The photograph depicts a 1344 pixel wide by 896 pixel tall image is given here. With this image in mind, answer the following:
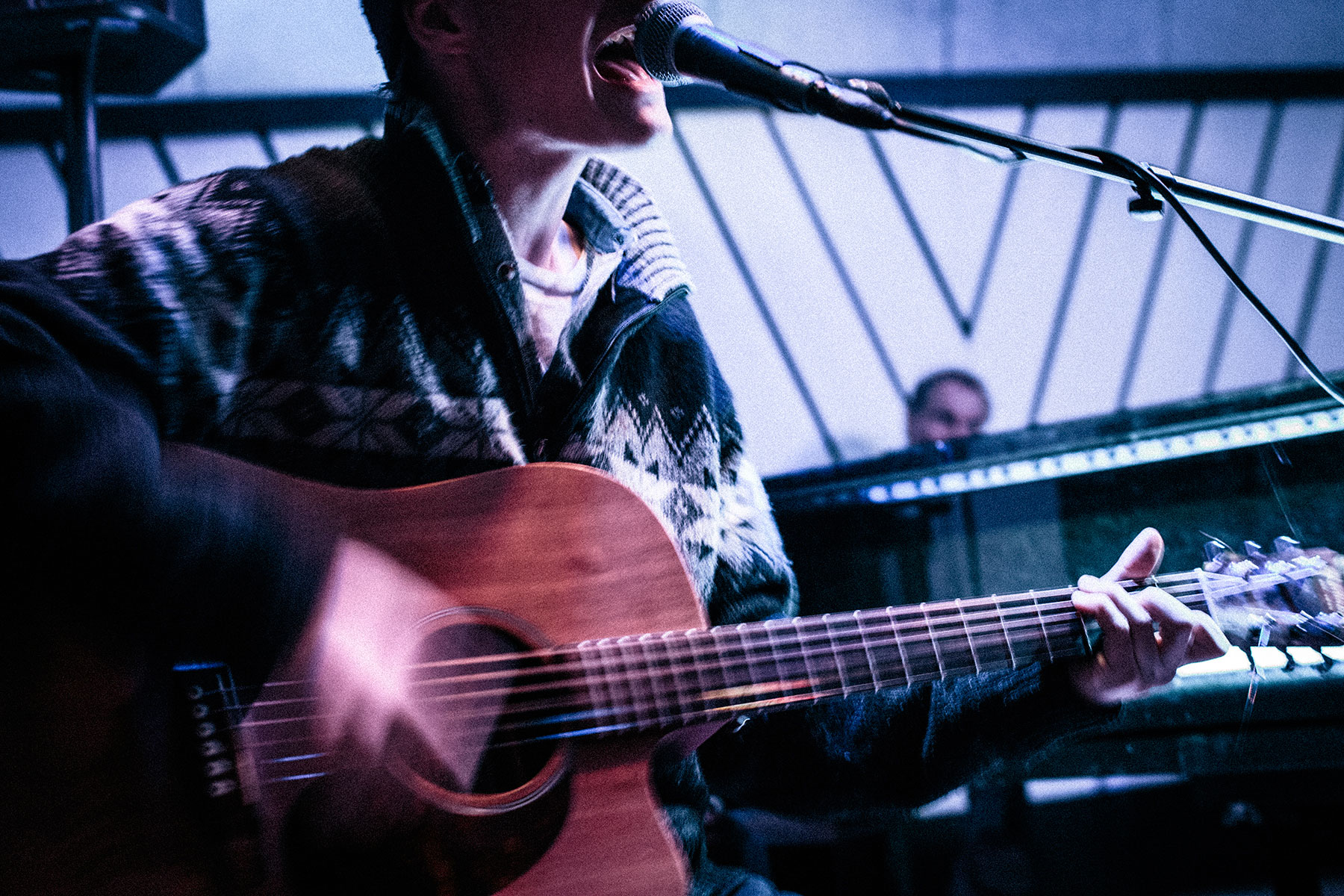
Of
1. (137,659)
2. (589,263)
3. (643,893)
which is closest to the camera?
(137,659)

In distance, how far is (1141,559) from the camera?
124 cm

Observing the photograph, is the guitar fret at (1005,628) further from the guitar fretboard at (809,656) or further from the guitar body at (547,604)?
the guitar body at (547,604)

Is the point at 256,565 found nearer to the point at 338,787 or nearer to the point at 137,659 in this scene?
the point at 137,659

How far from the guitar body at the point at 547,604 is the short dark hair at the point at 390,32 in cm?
69

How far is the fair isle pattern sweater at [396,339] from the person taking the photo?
102 centimetres

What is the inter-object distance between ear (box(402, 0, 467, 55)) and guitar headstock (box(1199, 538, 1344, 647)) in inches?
52.1

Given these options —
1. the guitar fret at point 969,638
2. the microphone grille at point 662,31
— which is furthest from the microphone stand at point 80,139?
the guitar fret at point 969,638

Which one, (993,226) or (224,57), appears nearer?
(224,57)

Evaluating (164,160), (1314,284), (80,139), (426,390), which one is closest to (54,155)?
(164,160)

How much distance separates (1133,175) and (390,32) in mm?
1042

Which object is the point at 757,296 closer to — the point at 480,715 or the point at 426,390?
the point at 426,390

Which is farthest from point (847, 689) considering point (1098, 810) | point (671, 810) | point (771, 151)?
point (771, 151)

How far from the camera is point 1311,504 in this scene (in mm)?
1654

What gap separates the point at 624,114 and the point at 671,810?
3.28 feet
